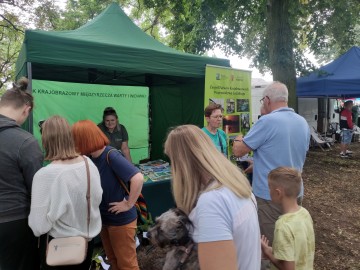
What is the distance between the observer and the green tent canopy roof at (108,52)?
2.76 m

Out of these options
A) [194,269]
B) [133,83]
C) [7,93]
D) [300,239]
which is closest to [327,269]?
[300,239]

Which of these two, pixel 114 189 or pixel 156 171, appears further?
pixel 156 171

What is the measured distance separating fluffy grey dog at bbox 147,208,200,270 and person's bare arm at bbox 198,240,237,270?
0.10 m

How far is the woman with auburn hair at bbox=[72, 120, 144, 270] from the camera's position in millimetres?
2092

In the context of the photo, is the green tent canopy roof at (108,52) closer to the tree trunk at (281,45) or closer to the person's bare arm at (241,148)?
the person's bare arm at (241,148)

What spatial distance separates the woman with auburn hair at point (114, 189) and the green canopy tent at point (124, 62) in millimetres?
1131

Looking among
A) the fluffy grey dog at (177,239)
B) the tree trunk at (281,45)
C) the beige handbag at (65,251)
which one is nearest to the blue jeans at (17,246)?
the beige handbag at (65,251)

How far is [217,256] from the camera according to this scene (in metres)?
0.96

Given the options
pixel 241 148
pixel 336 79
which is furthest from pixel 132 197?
pixel 336 79

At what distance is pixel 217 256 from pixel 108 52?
8.86 ft

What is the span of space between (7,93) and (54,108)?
217 cm

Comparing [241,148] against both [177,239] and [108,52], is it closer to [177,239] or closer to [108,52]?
[177,239]

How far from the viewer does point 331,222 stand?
4609 millimetres

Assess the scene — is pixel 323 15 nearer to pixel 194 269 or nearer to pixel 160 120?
pixel 160 120
